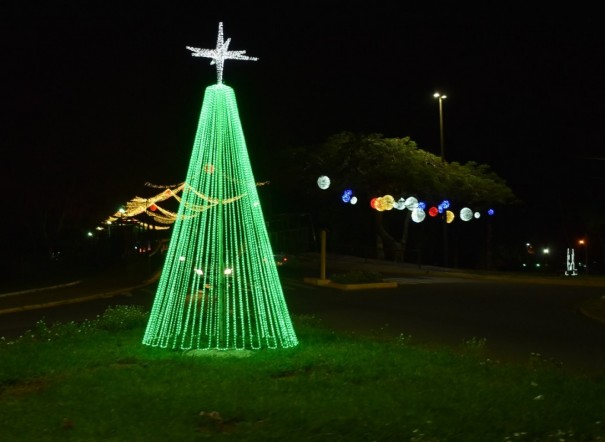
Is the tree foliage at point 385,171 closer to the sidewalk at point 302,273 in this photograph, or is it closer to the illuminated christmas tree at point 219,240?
the sidewalk at point 302,273

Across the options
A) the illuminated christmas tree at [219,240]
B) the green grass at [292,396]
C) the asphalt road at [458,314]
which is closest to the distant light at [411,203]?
the asphalt road at [458,314]

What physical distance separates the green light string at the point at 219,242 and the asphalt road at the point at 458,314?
2756 mm

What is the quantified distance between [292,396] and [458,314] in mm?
10306

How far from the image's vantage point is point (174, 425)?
22.0ft

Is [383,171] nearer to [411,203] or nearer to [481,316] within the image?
[411,203]

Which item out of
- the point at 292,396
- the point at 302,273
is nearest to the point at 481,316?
the point at 292,396

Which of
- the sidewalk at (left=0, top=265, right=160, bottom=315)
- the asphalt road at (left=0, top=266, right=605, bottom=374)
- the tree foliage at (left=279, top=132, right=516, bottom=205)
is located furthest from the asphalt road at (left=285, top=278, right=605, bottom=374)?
the tree foliage at (left=279, top=132, right=516, bottom=205)

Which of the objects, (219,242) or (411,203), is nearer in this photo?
(219,242)

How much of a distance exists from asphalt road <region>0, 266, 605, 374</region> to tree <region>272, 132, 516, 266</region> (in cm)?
983

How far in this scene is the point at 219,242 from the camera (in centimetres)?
1080

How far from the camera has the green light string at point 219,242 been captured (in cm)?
1089

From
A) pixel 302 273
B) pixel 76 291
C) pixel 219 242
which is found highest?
pixel 219 242

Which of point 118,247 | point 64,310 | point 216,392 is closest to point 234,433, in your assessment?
point 216,392

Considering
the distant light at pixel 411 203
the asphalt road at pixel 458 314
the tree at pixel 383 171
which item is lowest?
the asphalt road at pixel 458 314
